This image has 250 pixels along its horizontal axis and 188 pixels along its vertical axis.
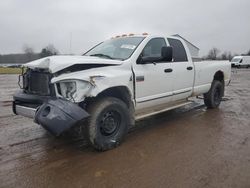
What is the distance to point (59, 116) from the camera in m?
3.73

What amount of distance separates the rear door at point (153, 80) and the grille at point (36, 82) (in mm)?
1550

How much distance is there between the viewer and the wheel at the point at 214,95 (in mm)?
7783

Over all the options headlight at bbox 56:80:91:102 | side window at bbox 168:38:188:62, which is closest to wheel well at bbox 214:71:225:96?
side window at bbox 168:38:188:62

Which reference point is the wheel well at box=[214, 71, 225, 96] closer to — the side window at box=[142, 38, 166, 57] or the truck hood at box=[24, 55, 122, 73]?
the side window at box=[142, 38, 166, 57]

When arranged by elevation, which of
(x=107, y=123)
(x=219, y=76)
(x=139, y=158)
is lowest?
(x=139, y=158)

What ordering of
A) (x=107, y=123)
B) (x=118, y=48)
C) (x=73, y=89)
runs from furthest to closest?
1. (x=118, y=48)
2. (x=107, y=123)
3. (x=73, y=89)

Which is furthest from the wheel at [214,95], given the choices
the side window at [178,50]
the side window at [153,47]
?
the side window at [153,47]

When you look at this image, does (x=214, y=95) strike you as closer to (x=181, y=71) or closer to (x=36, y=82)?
(x=181, y=71)

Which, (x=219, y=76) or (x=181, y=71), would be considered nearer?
(x=181, y=71)

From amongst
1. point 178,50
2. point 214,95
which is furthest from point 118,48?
point 214,95

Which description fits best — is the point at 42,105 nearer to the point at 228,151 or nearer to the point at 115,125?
the point at 115,125

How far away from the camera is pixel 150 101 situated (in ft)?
17.5

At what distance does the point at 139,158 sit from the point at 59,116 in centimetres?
134

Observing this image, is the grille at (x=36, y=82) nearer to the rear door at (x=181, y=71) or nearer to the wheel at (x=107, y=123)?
the wheel at (x=107, y=123)
